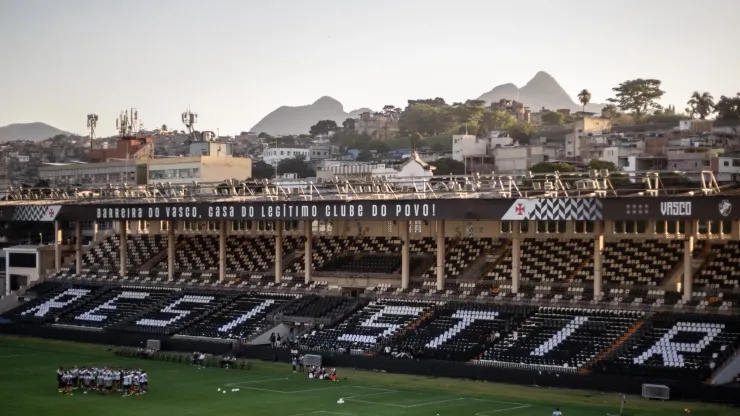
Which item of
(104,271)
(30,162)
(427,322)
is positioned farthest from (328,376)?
(30,162)

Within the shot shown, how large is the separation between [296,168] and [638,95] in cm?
6061

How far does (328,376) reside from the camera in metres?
49.4

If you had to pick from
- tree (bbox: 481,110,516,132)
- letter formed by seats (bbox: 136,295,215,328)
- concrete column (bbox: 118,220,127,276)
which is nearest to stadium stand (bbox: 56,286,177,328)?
letter formed by seats (bbox: 136,295,215,328)

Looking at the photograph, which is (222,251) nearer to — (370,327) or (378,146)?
(370,327)

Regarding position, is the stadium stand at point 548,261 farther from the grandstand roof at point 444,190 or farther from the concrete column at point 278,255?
the concrete column at point 278,255

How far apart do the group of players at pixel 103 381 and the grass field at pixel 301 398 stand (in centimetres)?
69

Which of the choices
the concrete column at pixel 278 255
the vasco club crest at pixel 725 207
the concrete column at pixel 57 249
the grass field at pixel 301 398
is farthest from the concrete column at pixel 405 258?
the concrete column at pixel 57 249

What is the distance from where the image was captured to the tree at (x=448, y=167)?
409ft

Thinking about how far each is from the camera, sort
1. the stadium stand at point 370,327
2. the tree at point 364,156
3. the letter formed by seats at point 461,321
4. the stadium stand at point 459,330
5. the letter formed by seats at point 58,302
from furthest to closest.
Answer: the tree at point 364,156 < the letter formed by seats at point 58,302 < the stadium stand at point 370,327 < the letter formed by seats at point 461,321 < the stadium stand at point 459,330

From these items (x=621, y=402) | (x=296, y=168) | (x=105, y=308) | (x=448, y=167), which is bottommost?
(x=621, y=402)

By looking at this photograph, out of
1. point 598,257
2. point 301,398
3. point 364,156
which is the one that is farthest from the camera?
point 364,156

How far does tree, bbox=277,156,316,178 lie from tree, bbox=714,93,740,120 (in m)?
62.7

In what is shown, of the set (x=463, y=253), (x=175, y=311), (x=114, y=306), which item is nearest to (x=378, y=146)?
(x=114, y=306)

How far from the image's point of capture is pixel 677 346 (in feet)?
151
